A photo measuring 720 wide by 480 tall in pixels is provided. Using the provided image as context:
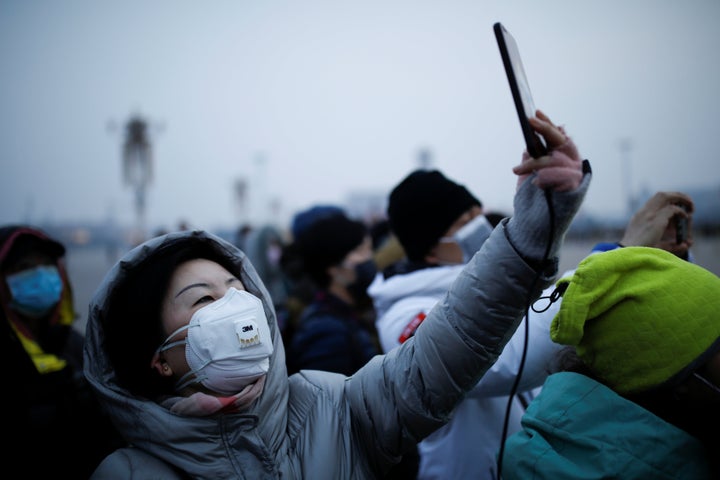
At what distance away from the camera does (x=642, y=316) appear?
1.18 meters

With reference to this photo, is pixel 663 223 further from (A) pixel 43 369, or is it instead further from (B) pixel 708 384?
(A) pixel 43 369

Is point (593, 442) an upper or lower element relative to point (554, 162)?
lower

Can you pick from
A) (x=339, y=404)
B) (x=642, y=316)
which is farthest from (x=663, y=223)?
(x=339, y=404)

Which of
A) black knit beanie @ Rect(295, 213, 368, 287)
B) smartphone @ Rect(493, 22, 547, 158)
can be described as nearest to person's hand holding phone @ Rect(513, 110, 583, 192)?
smartphone @ Rect(493, 22, 547, 158)

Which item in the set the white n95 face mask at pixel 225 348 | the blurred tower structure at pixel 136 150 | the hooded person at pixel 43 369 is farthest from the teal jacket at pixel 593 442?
the blurred tower structure at pixel 136 150

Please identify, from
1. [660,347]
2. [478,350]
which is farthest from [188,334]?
[660,347]

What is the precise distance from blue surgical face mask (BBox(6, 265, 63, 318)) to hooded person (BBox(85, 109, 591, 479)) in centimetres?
162

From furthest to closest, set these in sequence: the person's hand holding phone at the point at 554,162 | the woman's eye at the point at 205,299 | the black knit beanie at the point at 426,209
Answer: the black knit beanie at the point at 426,209
the woman's eye at the point at 205,299
the person's hand holding phone at the point at 554,162

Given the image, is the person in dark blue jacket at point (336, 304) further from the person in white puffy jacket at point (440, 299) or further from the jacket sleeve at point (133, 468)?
the jacket sleeve at point (133, 468)

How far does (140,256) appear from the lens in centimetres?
152

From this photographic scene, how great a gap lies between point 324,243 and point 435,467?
7.17 feet

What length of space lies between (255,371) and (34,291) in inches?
82.6

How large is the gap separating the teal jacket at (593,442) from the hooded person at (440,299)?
0.14 meters

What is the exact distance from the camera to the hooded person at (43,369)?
212cm
